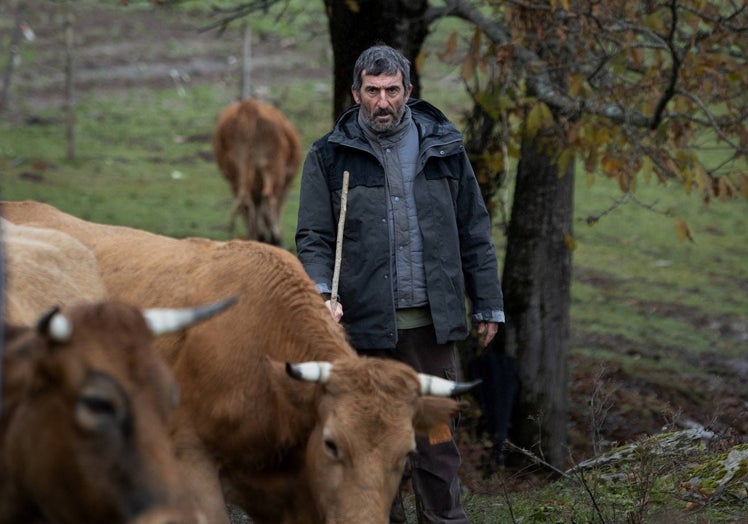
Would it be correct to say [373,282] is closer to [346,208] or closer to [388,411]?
[346,208]

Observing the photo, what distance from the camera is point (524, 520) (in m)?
7.21

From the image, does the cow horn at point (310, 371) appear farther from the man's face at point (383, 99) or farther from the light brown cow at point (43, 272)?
the man's face at point (383, 99)

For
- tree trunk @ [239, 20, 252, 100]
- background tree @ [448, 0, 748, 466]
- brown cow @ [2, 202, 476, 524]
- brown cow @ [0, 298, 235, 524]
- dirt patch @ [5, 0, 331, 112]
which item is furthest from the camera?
dirt patch @ [5, 0, 331, 112]

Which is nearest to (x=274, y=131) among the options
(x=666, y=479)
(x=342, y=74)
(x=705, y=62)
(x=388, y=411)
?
(x=342, y=74)

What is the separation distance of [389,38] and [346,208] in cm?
361

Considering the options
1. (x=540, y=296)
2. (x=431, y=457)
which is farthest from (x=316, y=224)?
(x=540, y=296)

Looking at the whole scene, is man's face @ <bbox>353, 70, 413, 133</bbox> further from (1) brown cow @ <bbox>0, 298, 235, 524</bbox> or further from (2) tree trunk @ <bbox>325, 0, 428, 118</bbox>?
(2) tree trunk @ <bbox>325, 0, 428, 118</bbox>

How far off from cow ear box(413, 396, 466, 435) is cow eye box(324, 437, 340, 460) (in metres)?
0.43

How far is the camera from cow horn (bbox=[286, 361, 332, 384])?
554 cm

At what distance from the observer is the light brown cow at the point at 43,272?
5.76m

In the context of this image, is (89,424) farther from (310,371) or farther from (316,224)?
(316,224)

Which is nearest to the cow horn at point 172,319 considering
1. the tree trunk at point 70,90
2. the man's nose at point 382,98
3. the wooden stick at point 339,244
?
the wooden stick at point 339,244

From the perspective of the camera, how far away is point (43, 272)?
250 inches

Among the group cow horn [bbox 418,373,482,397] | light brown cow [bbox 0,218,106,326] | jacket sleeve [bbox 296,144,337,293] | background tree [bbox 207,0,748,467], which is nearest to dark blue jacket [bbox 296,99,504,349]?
jacket sleeve [bbox 296,144,337,293]
